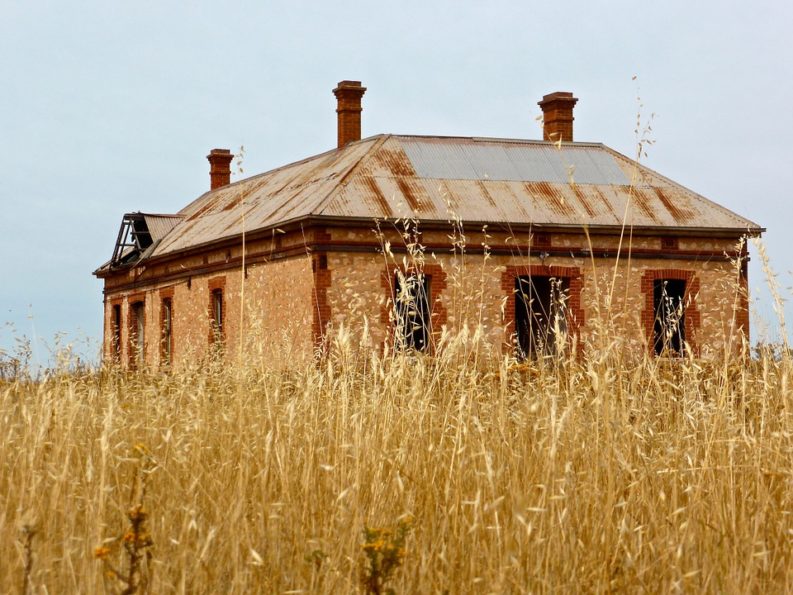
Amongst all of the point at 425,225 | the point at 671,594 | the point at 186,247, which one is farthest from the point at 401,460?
the point at 186,247

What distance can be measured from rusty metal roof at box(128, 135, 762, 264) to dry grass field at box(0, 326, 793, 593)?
12.8 metres

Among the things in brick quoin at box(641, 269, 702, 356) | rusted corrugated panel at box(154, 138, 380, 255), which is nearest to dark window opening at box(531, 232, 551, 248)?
brick quoin at box(641, 269, 702, 356)

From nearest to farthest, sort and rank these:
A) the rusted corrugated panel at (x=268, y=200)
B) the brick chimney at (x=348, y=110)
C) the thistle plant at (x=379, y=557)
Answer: the thistle plant at (x=379, y=557) → the rusted corrugated panel at (x=268, y=200) → the brick chimney at (x=348, y=110)

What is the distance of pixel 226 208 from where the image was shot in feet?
82.4

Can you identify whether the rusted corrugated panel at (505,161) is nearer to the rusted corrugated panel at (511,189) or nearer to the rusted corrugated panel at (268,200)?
the rusted corrugated panel at (511,189)

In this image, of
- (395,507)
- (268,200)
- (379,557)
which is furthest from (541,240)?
(379,557)

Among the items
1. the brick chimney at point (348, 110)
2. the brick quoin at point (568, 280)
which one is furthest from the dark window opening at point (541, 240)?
the brick chimney at point (348, 110)

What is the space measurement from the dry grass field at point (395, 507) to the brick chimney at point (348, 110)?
1921 centimetres

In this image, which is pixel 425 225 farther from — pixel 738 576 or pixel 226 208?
pixel 738 576

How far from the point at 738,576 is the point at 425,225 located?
49.3 ft

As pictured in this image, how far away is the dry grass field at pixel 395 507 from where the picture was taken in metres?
3.56

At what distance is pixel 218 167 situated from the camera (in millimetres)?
31922

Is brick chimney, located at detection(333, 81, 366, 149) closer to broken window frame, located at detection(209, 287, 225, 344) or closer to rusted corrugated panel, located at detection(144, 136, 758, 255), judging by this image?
rusted corrugated panel, located at detection(144, 136, 758, 255)

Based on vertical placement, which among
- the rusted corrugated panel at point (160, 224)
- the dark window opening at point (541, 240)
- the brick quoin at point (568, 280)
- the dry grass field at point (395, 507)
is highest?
the rusted corrugated panel at point (160, 224)
